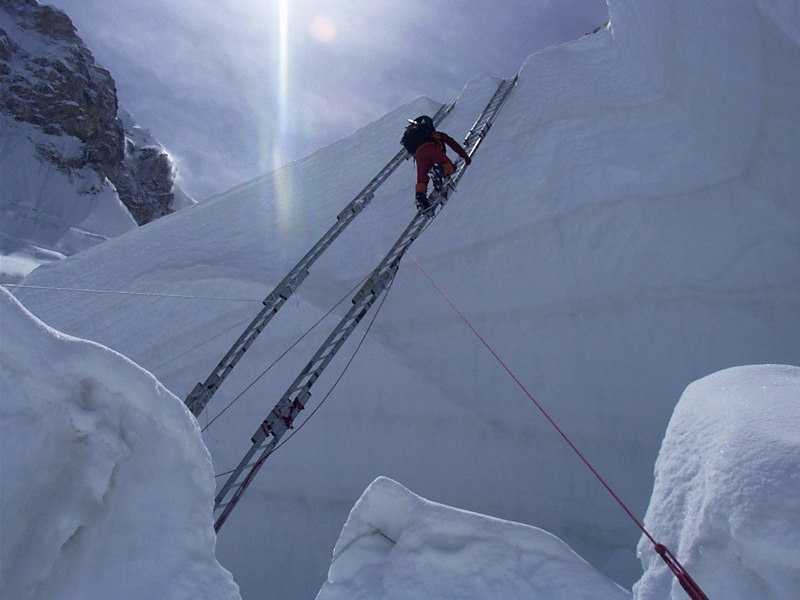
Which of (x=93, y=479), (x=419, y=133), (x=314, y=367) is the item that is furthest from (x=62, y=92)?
(x=93, y=479)

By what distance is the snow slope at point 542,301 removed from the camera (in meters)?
4.32

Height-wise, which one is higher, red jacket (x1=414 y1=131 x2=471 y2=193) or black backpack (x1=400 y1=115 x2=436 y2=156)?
black backpack (x1=400 y1=115 x2=436 y2=156)

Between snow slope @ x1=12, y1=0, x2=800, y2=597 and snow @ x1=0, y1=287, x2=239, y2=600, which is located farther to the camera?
snow slope @ x1=12, y1=0, x2=800, y2=597

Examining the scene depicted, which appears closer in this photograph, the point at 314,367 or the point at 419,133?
the point at 314,367

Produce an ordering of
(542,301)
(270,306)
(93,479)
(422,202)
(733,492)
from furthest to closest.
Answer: (542,301)
(422,202)
(270,306)
(93,479)
(733,492)

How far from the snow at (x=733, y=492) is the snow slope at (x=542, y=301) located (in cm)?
237

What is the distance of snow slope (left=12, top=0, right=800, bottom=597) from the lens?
4.32 meters

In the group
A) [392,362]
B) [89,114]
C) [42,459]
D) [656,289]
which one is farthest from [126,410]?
[89,114]

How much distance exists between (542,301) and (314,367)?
7.13ft

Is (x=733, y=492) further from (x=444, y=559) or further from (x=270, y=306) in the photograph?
(x=270, y=306)

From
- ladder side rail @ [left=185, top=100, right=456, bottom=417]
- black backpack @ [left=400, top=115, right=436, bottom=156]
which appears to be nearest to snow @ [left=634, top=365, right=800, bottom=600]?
ladder side rail @ [left=185, top=100, right=456, bottom=417]

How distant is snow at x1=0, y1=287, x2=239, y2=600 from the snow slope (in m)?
2.32

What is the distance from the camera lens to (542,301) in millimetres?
5039

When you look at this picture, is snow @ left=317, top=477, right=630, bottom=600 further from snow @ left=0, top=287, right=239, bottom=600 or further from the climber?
the climber
